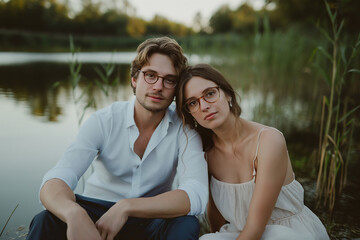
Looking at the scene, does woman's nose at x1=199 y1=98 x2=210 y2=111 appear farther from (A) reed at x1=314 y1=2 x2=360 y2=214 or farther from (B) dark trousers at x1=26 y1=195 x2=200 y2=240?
(A) reed at x1=314 y1=2 x2=360 y2=214

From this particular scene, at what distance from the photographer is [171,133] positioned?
182 cm

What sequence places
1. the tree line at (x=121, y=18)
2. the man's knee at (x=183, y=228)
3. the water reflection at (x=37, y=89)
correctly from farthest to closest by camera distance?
1. the tree line at (x=121, y=18)
2. the water reflection at (x=37, y=89)
3. the man's knee at (x=183, y=228)

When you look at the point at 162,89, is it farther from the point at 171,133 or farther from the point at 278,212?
the point at 278,212

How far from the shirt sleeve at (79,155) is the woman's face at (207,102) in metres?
0.58

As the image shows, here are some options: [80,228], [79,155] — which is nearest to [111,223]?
[80,228]

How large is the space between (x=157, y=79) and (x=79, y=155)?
63cm

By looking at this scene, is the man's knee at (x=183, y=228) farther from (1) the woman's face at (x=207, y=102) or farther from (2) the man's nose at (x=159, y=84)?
(2) the man's nose at (x=159, y=84)

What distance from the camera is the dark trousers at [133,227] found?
1.36 meters

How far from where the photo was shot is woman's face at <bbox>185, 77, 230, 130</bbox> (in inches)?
63.0

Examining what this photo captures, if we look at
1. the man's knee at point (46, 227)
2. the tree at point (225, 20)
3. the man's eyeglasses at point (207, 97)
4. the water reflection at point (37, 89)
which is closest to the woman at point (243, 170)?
the man's eyeglasses at point (207, 97)

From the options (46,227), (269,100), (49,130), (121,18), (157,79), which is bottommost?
(49,130)

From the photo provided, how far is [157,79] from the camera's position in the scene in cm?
178

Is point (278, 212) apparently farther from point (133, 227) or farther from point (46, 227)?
point (46, 227)

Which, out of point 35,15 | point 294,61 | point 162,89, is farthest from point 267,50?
point 35,15
